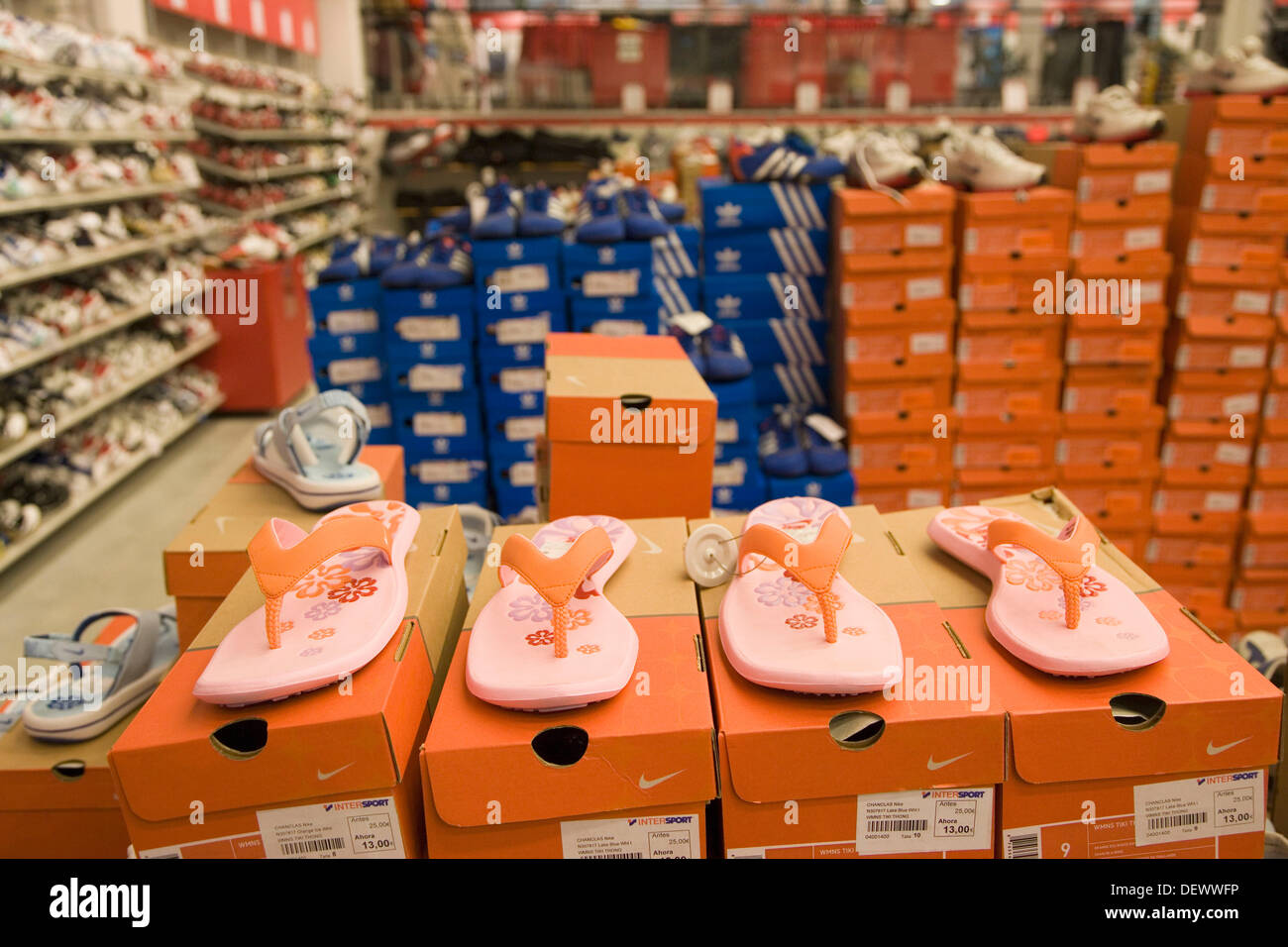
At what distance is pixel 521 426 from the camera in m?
3.11

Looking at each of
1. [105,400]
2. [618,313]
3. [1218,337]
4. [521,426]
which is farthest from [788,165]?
[105,400]

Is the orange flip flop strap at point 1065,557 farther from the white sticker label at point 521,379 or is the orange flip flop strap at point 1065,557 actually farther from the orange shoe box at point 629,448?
the white sticker label at point 521,379

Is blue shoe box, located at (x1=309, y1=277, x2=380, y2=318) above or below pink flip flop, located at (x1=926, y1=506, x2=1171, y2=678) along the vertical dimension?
above

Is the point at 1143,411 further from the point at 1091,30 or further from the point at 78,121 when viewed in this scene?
the point at 1091,30

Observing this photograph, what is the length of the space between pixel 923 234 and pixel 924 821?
258cm

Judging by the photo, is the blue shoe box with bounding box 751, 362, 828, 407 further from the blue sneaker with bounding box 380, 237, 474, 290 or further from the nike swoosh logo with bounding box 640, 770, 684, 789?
the nike swoosh logo with bounding box 640, 770, 684, 789

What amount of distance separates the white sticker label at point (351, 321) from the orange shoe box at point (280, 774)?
2341 mm

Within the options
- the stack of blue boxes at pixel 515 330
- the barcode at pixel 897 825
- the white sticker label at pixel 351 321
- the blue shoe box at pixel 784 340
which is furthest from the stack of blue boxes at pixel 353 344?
the barcode at pixel 897 825

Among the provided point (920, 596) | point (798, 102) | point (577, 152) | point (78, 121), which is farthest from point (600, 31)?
point (920, 596)

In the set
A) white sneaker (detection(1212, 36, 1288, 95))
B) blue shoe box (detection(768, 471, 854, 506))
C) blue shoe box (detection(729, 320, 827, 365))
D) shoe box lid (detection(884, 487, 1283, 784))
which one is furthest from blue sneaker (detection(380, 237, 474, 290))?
white sneaker (detection(1212, 36, 1288, 95))

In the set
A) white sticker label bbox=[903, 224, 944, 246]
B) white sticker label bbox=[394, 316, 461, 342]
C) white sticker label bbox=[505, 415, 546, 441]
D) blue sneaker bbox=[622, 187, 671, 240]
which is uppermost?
blue sneaker bbox=[622, 187, 671, 240]

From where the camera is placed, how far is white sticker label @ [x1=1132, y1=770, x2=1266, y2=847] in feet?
2.94

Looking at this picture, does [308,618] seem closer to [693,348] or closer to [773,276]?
[693,348]

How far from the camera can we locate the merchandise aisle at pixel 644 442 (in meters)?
0.86
